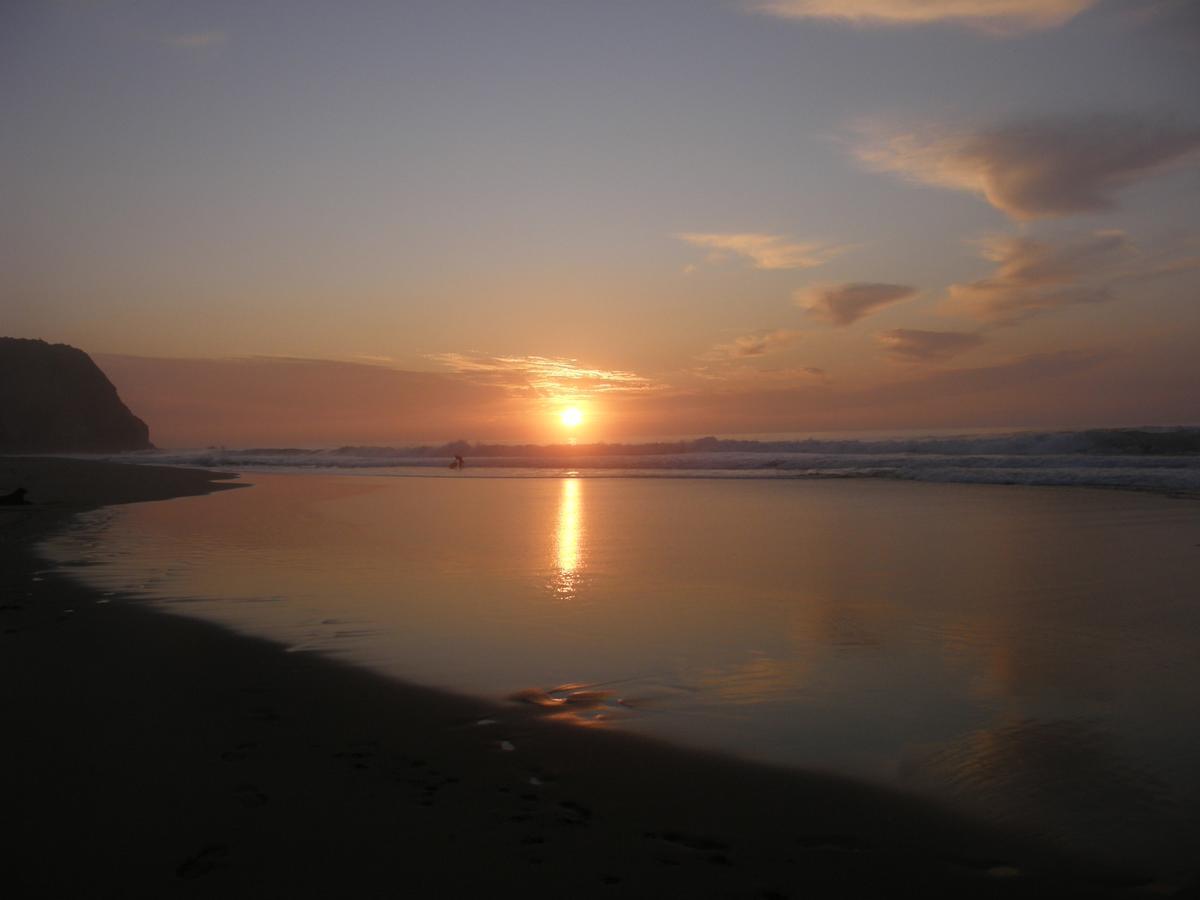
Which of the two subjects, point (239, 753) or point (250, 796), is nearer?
point (250, 796)

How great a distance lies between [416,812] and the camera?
10.4ft

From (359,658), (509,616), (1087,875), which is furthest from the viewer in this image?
(509,616)

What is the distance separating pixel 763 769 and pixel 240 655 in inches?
144

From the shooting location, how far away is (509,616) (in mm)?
6641

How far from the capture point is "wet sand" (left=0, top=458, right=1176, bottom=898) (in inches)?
107

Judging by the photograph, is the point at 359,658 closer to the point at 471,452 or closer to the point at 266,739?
the point at 266,739

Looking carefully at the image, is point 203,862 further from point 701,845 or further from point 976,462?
point 976,462

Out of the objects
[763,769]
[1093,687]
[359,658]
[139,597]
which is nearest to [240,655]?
[359,658]

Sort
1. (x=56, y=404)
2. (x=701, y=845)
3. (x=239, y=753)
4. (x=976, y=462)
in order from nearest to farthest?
(x=701, y=845)
(x=239, y=753)
(x=976, y=462)
(x=56, y=404)

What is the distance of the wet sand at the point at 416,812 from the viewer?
272 centimetres

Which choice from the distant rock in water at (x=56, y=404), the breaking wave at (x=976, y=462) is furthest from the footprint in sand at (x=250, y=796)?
the distant rock in water at (x=56, y=404)

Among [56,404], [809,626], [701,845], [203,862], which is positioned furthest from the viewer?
[56,404]

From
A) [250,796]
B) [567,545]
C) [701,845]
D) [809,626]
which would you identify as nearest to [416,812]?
[250,796]

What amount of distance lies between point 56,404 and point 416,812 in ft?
305
